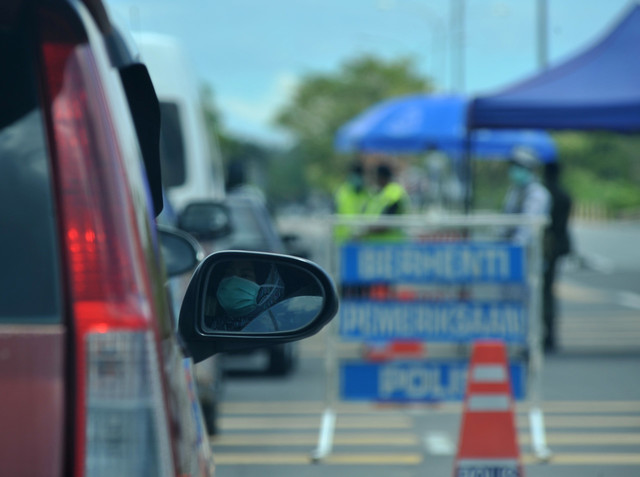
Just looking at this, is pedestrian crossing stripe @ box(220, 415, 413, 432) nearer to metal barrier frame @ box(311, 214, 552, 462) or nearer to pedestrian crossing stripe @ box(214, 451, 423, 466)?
metal barrier frame @ box(311, 214, 552, 462)

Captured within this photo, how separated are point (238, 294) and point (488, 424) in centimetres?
413

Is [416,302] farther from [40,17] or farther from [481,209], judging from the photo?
[481,209]

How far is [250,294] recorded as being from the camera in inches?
99.3

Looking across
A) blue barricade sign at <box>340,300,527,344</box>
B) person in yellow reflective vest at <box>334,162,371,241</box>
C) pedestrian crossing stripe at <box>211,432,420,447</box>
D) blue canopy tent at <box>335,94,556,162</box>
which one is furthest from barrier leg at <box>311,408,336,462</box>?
blue canopy tent at <box>335,94,556,162</box>

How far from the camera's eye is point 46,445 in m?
1.99

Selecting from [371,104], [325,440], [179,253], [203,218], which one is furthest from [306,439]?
[371,104]

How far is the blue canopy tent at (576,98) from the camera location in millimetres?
12852

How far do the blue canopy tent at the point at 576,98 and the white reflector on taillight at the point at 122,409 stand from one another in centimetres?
1088

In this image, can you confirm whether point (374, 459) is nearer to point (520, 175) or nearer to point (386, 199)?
point (520, 175)

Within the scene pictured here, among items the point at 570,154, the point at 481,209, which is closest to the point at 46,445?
the point at 481,209

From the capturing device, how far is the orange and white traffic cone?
638 cm


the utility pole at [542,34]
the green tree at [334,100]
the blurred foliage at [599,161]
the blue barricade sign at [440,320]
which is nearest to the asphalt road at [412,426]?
the blue barricade sign at [440,320]

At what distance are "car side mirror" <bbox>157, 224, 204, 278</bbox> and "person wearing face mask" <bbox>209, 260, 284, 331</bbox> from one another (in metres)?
1.96

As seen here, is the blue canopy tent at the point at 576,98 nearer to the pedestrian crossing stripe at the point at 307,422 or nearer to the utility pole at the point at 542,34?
the pedestrian crossing stripe at the point at 307,422
